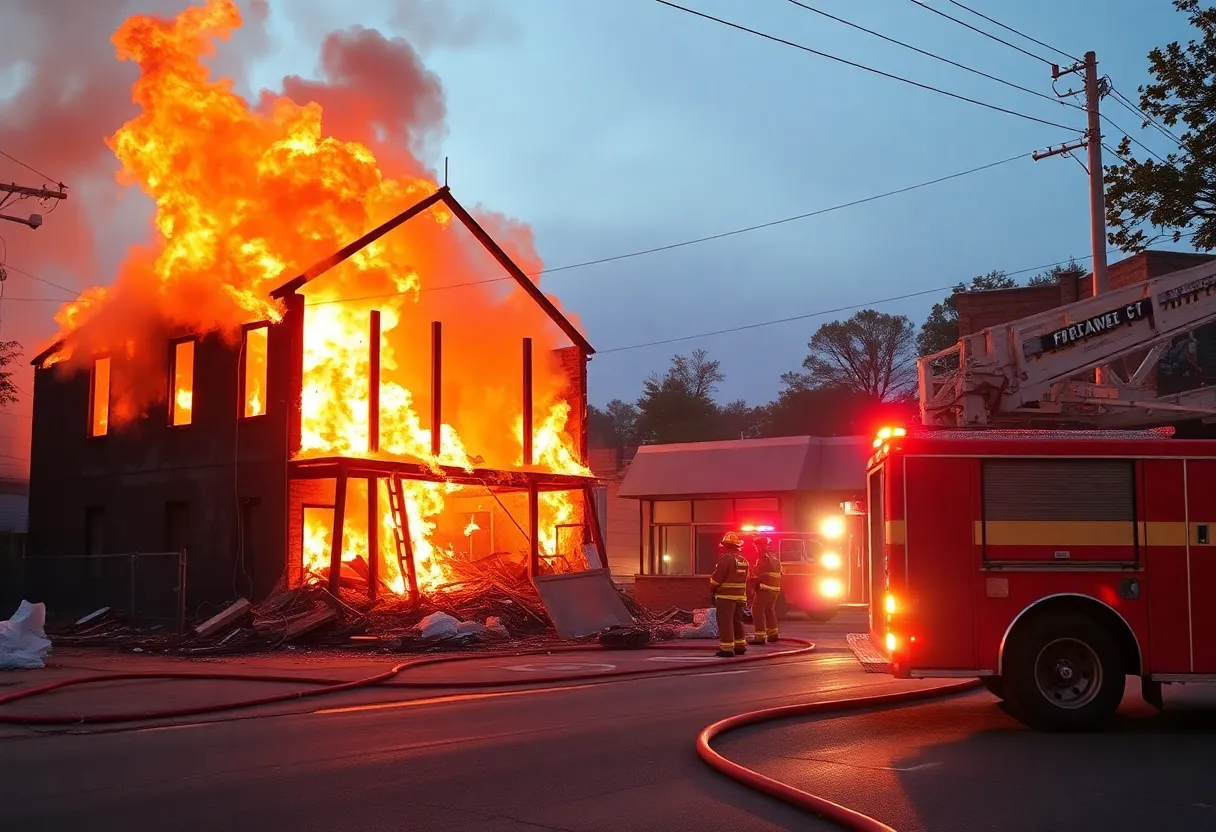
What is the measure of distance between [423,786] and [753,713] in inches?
129

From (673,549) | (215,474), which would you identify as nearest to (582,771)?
(215,474)

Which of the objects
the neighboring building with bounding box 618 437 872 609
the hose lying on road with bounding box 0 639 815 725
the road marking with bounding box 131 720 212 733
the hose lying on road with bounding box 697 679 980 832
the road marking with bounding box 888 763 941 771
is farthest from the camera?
the neighboring building with bounding box 618 437 872 609

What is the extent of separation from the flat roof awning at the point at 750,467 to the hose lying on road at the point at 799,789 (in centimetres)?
2049

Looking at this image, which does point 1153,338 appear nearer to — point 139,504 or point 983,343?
point 983,343

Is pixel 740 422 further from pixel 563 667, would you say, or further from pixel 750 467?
pixel 563 667

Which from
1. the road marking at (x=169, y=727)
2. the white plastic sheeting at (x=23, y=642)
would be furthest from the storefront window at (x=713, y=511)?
the road marking at (x=169, y=727)

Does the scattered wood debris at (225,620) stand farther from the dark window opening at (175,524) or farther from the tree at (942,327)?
the tree at (942,327)

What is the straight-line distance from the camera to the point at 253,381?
23094mm

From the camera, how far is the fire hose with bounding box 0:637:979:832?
640 cm

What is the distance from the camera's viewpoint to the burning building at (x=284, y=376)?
73.1ft

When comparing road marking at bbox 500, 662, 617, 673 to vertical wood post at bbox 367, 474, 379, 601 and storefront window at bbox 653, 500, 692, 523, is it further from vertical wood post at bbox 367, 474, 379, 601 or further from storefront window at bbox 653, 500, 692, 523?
storefront window at bbox 653, 500, 692, 523

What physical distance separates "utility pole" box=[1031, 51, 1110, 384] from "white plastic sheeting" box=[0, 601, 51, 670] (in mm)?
15418

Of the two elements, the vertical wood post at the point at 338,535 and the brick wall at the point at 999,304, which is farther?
the brick wall at the point at 999,304

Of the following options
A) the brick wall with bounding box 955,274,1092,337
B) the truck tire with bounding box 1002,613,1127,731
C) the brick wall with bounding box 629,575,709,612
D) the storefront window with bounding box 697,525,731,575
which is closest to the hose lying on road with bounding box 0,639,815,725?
the truck tire with bounding box 1002,613,1127,731
